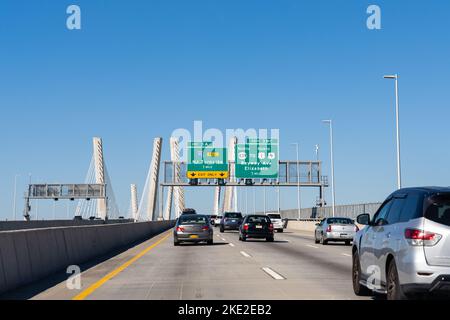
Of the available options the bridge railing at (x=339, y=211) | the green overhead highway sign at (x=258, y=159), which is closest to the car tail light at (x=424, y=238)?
the bridge railing at (x=339, y=211)

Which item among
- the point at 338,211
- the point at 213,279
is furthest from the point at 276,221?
the point at 213,279

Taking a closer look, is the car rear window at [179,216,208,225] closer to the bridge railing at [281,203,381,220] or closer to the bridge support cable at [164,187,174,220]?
the bridge railing at [281,203,381,220]

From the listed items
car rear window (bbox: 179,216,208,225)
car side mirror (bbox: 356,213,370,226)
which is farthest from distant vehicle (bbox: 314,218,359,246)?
car side mirror (bbox: 356,213,370,226)

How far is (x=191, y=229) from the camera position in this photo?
97.6 ft

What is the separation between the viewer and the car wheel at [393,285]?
8.86 metres

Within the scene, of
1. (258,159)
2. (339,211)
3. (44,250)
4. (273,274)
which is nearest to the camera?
(273,274)

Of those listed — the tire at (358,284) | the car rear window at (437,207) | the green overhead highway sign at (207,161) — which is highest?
the green overhead highway sign at (207,161)

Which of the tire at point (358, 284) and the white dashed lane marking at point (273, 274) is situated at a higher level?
the tire at point (358, 284)

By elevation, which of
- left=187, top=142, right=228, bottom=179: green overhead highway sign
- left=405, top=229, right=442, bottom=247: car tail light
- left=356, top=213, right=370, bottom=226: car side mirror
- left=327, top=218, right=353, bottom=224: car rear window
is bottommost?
left=327, top=218, right=353, bottom=224: car rear window

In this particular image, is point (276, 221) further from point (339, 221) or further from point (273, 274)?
point (273, 274)

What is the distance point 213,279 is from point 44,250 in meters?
4.28

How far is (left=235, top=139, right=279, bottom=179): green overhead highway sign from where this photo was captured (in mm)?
67688

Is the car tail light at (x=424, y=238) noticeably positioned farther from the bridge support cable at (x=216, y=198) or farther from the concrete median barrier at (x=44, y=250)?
the bridge support cable at (x=216, y=198)

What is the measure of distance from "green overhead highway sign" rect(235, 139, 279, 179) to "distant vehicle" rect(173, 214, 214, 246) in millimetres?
38159
